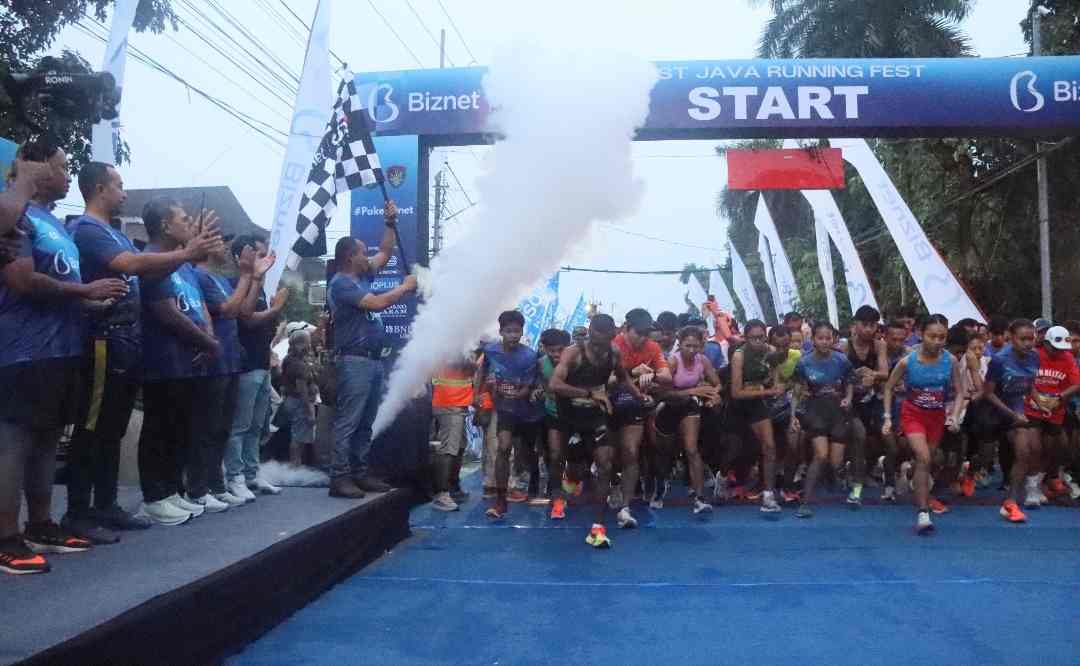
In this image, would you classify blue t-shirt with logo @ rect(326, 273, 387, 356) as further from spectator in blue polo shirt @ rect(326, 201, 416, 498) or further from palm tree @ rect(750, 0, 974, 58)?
palm tree @ rect(750, 0, 974, 58)

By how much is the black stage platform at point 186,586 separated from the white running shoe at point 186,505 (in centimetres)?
6

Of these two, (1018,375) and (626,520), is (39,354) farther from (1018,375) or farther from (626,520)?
(1018,375)

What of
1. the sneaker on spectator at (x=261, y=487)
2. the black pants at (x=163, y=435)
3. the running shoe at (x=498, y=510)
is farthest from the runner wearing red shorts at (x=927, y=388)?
the black pants at (x=163, y=435)

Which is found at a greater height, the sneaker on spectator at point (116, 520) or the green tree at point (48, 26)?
the green tree at point (48, 26)

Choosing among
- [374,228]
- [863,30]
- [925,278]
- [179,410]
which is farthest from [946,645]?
[863,30]

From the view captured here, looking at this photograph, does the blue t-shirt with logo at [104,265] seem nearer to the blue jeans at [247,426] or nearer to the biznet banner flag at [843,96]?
the blue jeans at [247,426]

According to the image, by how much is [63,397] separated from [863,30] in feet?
91.6

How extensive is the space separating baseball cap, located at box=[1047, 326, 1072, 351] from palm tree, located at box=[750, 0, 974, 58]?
1986 cm

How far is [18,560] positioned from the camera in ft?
12.3

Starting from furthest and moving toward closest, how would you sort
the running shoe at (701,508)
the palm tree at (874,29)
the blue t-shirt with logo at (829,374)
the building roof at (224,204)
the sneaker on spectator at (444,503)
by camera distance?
the building roof at (224,204)
the palm tree at (874,29)
the sneaker on spectator at (444,503)
the blue t-shirt with logo at (829,374)
the running shoe at (701,508)

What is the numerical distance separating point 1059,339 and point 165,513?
792 cm

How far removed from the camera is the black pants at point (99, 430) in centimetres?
455

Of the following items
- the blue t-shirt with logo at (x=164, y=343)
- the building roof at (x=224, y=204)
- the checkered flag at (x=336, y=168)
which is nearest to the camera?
the blue t-shirt with logo at (x=164, y=343)

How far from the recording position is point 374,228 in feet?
28.5
